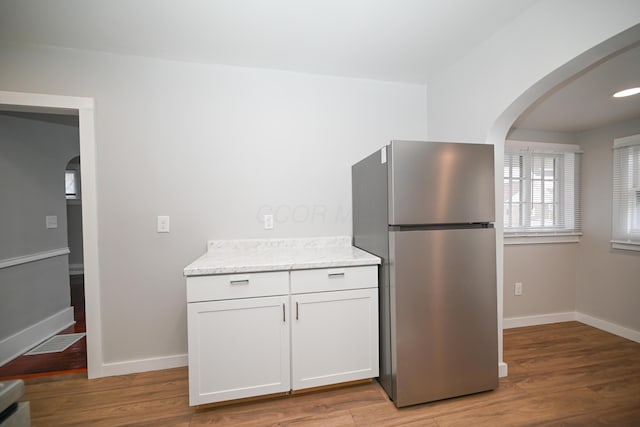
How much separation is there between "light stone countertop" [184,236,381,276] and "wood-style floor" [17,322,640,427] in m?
0.85

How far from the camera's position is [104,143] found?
1.98 metres

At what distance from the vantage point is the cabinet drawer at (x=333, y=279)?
1664 millimetres

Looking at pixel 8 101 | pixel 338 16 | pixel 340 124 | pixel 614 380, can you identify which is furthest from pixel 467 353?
pixel 8 101

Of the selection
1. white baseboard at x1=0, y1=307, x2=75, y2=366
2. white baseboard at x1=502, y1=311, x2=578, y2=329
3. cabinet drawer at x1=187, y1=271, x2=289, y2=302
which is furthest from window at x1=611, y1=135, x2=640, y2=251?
white baseboard at x1=0, y1=307, x2=75, y2=366

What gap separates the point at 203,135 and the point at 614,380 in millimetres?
3505

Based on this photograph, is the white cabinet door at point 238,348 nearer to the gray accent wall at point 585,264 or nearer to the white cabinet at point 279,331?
the white cabinet at point 279,331

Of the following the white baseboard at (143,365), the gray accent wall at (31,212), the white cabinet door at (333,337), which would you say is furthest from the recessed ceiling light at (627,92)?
the gray accent wall at (31,212)

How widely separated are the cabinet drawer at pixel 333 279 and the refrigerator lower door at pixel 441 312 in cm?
17

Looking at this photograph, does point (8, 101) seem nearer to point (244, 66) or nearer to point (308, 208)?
point (244, 66)

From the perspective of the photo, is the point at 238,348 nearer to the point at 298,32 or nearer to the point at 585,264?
the point at 298,32

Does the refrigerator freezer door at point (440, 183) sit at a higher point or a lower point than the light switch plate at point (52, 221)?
higher

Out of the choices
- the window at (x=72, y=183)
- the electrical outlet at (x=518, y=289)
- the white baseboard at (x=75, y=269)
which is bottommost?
the white baseboard at (x=75, y=269)

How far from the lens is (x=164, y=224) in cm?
206

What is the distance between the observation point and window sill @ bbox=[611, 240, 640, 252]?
254cm
